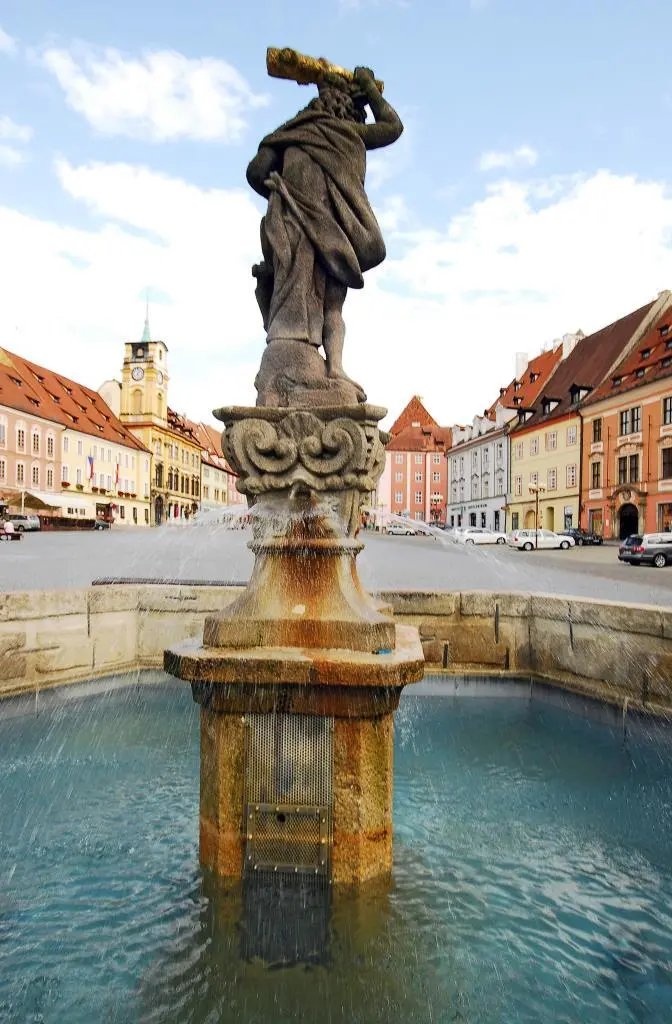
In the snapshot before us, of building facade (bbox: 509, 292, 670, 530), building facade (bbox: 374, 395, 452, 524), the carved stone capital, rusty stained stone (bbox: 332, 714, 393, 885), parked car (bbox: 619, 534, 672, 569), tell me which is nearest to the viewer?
rusty stained stone (bbox: 332, 714, 393, 885)

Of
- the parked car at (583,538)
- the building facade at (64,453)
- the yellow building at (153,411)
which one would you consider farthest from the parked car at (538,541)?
the yellow building at (153,411)

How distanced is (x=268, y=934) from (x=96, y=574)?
1134cm

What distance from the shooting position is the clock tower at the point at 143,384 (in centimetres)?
8000

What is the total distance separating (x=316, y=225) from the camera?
373 centimetres

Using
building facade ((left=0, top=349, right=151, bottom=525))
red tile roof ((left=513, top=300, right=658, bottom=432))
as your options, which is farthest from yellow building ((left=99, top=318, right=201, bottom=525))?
red tile roof ((left=513, top=300, right=658, bottom=432))

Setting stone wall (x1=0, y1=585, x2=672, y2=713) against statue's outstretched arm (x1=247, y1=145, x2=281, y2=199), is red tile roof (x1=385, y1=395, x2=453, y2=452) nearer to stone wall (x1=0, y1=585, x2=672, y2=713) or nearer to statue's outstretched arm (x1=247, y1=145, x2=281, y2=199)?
stone wall (x1=0, y1=585, x2=672, y2=713)

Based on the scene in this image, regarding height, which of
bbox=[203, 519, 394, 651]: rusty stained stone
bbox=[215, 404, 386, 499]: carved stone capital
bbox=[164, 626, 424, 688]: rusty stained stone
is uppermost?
bbox=[215, 404, 386, 499]: carved stone capital

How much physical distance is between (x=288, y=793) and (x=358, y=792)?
0.29 m

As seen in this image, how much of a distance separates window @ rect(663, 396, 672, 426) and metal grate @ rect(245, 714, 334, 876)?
129ft

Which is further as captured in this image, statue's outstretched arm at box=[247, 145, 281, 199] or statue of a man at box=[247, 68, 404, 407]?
statue's outstretched arm at box=[247, 145, 281, 199]

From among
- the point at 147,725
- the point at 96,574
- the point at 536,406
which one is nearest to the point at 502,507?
the point at 536,406

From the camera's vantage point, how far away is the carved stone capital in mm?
3229

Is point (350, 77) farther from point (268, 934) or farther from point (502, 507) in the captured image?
point (502, 507)

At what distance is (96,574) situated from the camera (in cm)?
1306
